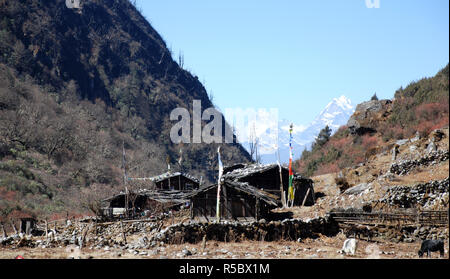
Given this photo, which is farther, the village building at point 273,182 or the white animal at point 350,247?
the village building at point 273,182

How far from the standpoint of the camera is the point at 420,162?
3356 centimetres

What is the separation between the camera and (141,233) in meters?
30.1

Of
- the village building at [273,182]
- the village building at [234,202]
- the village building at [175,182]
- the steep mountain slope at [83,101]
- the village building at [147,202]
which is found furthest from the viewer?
the steep mountain slope at [83,101]

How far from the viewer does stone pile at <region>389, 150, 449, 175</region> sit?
104 feet

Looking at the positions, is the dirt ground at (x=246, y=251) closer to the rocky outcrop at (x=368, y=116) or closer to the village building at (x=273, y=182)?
the village building at (x=273, y=182)

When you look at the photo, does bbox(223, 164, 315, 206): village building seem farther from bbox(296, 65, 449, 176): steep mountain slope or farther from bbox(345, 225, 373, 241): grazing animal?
bbox(345, 225, 373, 241): grazing animal

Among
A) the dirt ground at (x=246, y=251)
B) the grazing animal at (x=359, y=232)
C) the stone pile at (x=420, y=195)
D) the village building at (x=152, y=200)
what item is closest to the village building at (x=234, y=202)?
the village building at (x=152, y=200)

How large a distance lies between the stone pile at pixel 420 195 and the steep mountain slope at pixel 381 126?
16.2 m

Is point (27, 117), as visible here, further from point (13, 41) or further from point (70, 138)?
point (13, 41)

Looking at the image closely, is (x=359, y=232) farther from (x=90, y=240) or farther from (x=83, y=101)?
(x=83, y=101)

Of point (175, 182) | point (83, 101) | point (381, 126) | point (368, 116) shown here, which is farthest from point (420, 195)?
point (83, 101)

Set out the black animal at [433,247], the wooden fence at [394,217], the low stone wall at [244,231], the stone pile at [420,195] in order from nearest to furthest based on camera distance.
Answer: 1. the black animal at [433,247]
2. the wooden fence at [394,217]
3. the low stone wall at [244,231]
4. the stone pile at [420,195]

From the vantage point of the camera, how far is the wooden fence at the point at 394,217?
21.8 metres
